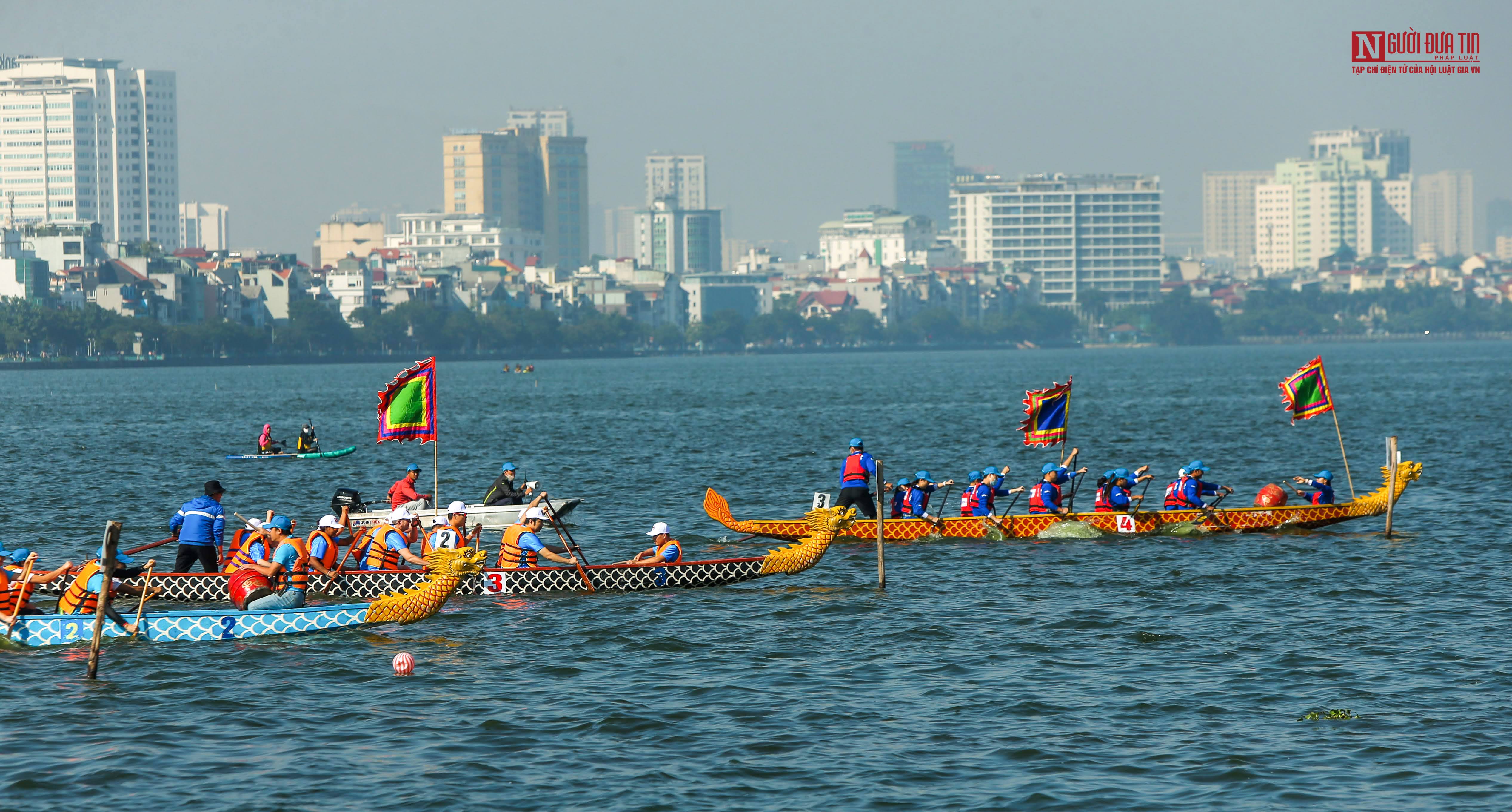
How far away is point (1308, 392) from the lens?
37.5m

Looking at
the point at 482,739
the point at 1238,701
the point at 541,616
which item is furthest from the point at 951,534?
the point at 482,739

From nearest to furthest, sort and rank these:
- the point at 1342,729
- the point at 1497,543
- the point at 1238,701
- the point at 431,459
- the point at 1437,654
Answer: the point at 1342,729 < the point at 1238,701 < the point at 1437,654 < the point at 1497,543 < the point at 431,459

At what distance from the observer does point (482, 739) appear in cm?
1977

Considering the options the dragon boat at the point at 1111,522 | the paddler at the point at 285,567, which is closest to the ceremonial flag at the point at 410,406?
the paddler at the point at 285,567

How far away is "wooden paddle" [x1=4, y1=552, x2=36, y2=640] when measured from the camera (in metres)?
24.2

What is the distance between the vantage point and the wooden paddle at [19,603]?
79.4ft

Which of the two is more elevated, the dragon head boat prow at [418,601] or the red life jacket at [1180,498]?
the red life jacket at [1180,498]

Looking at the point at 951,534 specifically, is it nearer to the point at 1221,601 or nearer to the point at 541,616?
the point at 1221,601

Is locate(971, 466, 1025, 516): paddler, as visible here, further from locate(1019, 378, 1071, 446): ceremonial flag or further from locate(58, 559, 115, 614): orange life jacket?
locate(58, 559, 115, 614): orange life jacket

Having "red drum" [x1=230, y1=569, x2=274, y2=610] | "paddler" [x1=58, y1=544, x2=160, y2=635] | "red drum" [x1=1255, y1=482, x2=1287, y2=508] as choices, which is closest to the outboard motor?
"red drum" [x1=230, y1=569, x2=274, y2=610]

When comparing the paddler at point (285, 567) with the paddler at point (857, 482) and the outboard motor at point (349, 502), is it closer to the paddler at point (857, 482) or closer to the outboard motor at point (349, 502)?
the outboard motor at point (349, 502)

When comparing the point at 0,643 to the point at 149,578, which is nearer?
the point at 0,643

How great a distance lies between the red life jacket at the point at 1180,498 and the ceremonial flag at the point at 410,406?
1647 centimetres

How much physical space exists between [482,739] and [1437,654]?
13.7m
